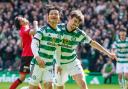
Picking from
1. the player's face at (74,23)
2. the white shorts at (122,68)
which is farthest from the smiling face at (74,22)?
the white shorts at (122,68)

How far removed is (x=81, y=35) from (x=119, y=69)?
251 inches

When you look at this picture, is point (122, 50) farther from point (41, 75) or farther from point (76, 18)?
point (41, 75)

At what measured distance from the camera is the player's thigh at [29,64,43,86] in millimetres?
12312

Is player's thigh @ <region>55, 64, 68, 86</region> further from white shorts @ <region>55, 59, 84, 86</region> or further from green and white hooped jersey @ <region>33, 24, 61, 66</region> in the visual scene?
green and white hooped jersey @ <region>33, 24, 61, 66</region>

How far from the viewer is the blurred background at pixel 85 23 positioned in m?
25.9

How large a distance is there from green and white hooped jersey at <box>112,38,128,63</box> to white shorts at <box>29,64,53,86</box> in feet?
23.8

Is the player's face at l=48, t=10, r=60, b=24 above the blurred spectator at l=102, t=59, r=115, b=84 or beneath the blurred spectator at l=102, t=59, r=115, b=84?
above

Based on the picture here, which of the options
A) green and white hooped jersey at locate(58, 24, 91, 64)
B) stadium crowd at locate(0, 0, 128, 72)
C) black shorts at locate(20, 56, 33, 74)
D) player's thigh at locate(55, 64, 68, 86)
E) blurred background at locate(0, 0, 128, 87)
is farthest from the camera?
stadium crowd at locate(0, 0, 128, 72)

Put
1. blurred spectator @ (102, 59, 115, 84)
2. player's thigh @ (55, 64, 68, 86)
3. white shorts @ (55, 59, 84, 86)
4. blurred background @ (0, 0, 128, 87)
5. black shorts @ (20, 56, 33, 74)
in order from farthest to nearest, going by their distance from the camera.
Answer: blurred background @ (0, 0, 128, 87)
blurred spectator @ (102, 59, 115, 84)
black shorts @ (20, 56, 33, 74)
player's thigh @ (55, 64, 68, 86)
white shorts @ (55, 59, 84, 86)

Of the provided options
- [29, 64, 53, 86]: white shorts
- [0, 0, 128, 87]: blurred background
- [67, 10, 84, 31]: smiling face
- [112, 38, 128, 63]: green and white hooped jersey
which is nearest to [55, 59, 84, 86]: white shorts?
[67, 10, 84, 31]: smiling face

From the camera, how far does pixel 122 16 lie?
91.9 ft

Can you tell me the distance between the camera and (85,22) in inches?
1105

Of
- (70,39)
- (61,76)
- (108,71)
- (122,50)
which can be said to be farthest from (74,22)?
(108,71)

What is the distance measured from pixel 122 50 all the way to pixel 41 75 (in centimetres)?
750
